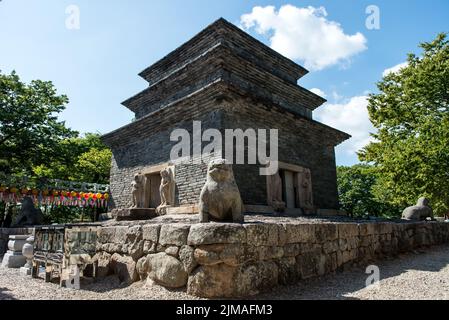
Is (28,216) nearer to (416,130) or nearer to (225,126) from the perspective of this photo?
(225,126)

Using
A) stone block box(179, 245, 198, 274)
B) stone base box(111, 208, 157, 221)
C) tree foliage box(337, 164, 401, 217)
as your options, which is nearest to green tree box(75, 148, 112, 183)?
stone base box(111, 208, 157, 221)

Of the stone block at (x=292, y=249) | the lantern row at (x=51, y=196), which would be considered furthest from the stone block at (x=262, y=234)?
the lantern row at (x=51, y=196)

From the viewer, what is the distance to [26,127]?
1681cm

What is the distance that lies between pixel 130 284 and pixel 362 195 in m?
29.3

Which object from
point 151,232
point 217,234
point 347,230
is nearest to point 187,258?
point 217,234

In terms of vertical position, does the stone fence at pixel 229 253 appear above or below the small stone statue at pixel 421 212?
below

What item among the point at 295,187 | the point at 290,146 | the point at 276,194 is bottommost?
the point at 276,194

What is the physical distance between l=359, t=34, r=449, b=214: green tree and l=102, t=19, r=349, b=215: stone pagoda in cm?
303

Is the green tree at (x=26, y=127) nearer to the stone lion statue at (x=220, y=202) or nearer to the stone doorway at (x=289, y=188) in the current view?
the stone doorway at (x=289, y=188)

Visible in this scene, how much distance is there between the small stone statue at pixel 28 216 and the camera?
11878mm

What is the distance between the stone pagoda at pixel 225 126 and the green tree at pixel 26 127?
711 cm

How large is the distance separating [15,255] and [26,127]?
12.0m

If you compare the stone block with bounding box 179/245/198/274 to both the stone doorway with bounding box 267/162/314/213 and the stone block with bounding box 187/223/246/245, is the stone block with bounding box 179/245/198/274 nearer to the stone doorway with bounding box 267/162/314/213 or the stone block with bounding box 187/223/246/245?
the stone block with bounding box 187/223/246/245
